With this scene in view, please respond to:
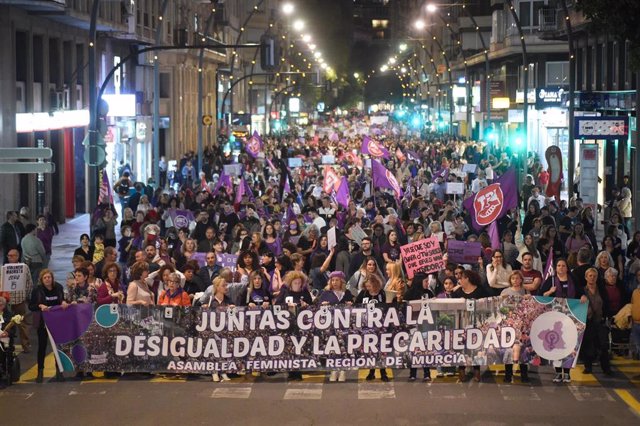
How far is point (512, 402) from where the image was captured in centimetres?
1453

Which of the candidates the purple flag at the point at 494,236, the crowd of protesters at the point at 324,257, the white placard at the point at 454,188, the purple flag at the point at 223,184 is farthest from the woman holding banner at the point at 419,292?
the purple flag at the point at 223,184

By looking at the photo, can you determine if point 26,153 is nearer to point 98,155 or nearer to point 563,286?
point 98,155

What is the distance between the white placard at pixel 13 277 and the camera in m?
17.5

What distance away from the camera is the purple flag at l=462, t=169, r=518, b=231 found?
23.6 meters

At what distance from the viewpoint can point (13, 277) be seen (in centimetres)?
1759

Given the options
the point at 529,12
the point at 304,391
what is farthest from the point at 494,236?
the point at 529,12

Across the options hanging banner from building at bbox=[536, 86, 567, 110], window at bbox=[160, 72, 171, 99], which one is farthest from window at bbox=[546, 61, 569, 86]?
window at bbox=[160, 72, 171, 99]

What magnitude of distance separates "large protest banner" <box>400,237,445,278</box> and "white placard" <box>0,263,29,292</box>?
480 centimetres

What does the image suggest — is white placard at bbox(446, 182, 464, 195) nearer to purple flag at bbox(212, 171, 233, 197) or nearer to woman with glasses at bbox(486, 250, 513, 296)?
purple flag at bbox(212, 171, 233, 197)

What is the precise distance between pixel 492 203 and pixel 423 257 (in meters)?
6.02

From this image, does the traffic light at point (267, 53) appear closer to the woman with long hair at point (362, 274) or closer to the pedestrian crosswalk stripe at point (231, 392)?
the woman with long hair at point (362, 274)

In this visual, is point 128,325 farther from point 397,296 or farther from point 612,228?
point 612,228

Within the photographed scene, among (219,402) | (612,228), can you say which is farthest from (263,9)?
(219,402)

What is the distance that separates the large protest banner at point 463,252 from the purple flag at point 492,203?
3.67 meters
